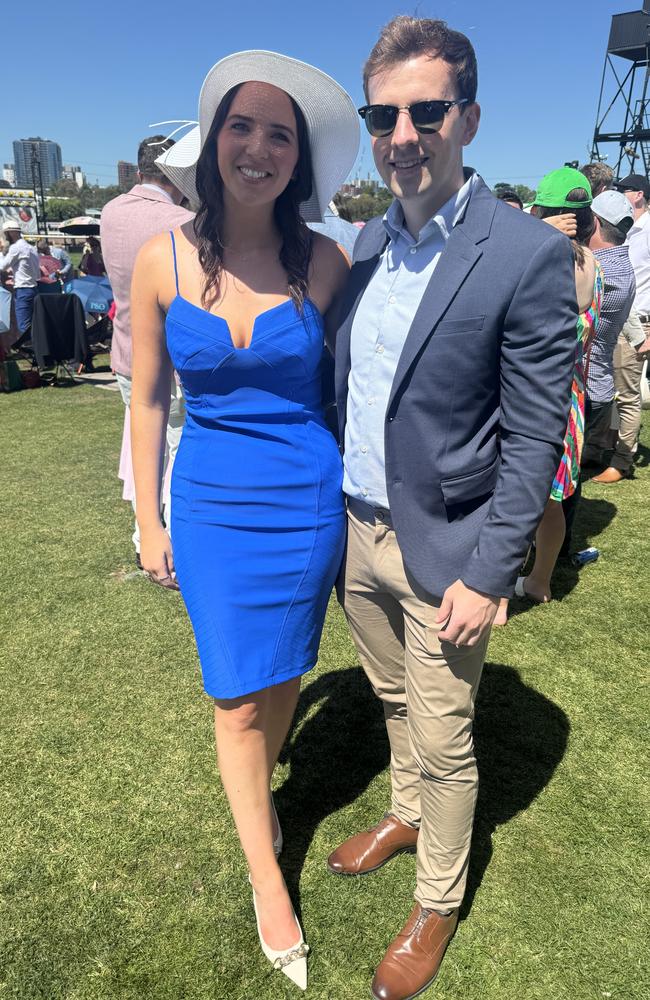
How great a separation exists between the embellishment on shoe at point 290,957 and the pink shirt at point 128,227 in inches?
99.6

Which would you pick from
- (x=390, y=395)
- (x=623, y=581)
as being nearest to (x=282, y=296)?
(x=390, y=395)

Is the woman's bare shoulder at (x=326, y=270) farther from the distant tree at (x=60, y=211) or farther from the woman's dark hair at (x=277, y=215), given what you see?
the distant tree at (x=60, y=211)

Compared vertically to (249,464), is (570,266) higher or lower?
higher

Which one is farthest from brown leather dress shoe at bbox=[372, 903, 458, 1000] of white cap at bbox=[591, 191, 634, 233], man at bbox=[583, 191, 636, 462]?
white cap at bbox=[591, 191, 634, 233]

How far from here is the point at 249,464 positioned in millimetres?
1866

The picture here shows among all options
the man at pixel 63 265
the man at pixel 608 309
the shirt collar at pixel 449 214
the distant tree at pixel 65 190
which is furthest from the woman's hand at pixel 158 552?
the distant tree at pixel 65 190

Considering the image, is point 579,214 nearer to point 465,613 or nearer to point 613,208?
point 613,208

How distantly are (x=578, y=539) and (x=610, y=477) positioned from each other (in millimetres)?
1353

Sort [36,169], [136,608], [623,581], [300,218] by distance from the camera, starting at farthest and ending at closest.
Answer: [36,169] → [623,581] → [136,608] → [300,218]

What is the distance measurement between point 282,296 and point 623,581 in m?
3.20

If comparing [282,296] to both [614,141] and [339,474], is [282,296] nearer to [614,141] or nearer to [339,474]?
[339,474]

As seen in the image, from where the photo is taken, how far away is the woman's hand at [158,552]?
2.04 meters

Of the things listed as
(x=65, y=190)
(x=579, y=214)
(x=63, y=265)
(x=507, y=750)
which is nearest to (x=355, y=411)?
(x=507, y=750)

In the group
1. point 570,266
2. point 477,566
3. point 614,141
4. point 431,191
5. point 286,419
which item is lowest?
point 477,566
